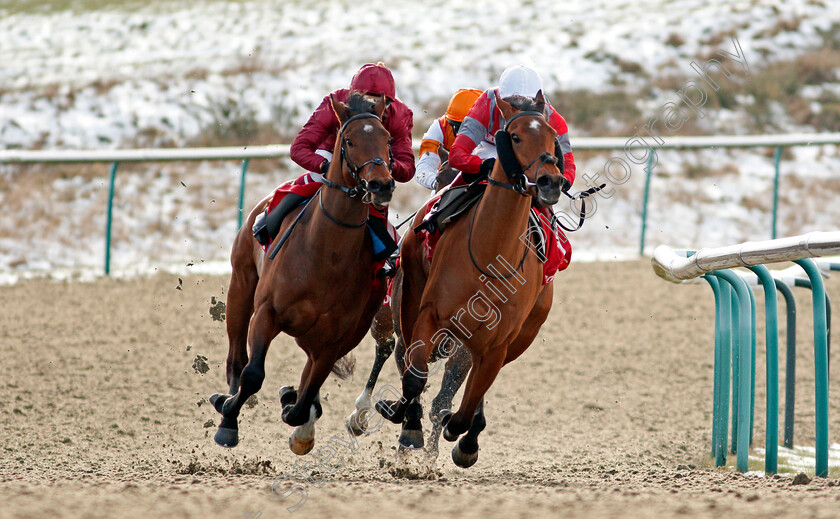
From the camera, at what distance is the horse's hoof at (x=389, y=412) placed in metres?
5.66

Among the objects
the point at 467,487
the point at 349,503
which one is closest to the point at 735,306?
the point at 467,487

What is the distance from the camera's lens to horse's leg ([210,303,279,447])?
5.28 m

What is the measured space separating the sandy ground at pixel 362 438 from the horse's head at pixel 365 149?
1402 millimetres

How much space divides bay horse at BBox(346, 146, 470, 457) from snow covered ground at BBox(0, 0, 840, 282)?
2.77 metres

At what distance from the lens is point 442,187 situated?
6277 mm

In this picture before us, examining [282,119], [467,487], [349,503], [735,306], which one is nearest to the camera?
[349,503]

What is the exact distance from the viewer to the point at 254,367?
17.3 feet

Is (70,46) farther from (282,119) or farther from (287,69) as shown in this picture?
(282,119)

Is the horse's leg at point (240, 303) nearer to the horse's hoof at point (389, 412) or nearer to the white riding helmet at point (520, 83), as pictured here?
the horse's hoof at point (389, 412)

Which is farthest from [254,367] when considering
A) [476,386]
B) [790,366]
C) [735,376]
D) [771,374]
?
[790,366]

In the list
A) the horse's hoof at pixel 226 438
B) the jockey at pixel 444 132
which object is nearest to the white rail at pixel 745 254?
the jockey at pixel 444 132

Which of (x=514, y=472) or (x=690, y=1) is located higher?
(x=690, y=1)

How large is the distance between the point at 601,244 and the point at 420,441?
28.4 feet

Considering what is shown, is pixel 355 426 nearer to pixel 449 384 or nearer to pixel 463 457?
pixel 449 384
